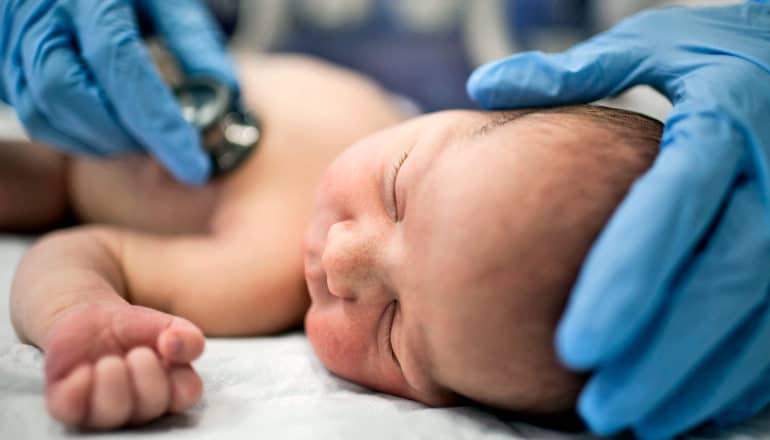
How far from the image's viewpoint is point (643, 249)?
1.72 feet

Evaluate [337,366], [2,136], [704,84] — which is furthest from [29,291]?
[704,84]

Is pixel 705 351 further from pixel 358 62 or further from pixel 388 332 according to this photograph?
pixel 358 62

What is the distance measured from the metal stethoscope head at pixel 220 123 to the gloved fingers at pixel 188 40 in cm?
5

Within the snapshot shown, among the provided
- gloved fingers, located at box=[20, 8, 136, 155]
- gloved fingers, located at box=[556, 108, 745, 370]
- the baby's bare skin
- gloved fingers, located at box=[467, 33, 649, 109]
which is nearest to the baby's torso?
the baby's bare skin

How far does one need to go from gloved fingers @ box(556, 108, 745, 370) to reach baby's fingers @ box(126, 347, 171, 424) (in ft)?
1.16

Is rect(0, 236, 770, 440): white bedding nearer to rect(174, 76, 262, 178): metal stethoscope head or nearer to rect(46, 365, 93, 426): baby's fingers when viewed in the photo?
rect(46, 365, 93, 426): baby's fingers

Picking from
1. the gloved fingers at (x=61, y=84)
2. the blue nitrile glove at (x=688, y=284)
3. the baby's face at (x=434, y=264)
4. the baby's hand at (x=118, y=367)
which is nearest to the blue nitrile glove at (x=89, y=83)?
the gloved fingers at (x=61, y=84)

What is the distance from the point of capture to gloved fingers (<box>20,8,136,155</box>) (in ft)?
3.00

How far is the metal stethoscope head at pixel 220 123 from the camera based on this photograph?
1.04 meters

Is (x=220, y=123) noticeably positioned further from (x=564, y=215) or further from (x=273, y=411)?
(x=564, y=215)

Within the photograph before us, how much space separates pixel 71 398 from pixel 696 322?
0.54m

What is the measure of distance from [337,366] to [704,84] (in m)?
0.52

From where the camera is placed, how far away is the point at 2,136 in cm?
118

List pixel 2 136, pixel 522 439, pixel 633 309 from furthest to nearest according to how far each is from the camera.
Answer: pixel 2 136 → pixel 522 439 → pixel 633 309
